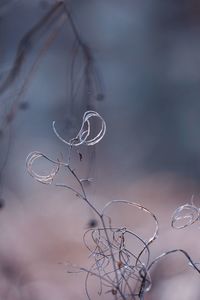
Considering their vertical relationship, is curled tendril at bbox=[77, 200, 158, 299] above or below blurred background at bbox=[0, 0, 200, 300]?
below

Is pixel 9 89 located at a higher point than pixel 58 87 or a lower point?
lower

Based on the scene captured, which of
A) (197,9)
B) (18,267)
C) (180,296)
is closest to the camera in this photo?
(180,296)

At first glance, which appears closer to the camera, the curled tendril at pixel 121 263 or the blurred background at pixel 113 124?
the curled tendril at pixel 121 263

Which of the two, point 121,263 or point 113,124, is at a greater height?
point 113,124

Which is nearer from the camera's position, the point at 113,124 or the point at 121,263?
the point at 121,263

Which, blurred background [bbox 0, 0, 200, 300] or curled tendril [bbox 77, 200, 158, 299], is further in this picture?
blurred background [bbox 0, 0, 200, 300]

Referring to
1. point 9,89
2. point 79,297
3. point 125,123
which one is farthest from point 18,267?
point 125,123

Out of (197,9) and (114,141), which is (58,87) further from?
(197,9)

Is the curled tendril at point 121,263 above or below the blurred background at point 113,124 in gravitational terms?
below
